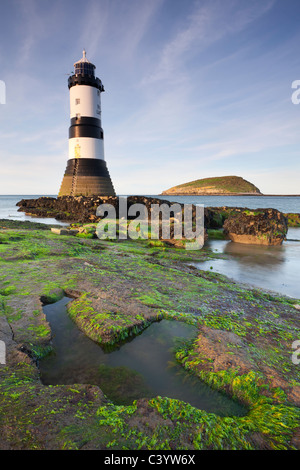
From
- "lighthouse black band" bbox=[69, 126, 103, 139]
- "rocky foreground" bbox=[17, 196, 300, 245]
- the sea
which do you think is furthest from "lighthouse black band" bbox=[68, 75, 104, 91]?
the sea

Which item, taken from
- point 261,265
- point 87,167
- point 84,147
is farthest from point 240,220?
point 84,147

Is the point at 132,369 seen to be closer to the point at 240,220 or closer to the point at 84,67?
the point at 240,220

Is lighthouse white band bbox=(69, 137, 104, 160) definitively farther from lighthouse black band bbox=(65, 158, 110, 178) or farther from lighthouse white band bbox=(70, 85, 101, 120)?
lighthouse white band bbox=(70, 85, 101, 120)

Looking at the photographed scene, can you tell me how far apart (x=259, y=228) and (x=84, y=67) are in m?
40.3

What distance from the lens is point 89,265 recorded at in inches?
337

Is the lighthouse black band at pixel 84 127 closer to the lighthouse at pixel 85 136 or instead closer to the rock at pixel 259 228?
the lighthouse at pixel 85 136

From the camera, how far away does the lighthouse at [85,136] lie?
132 feet

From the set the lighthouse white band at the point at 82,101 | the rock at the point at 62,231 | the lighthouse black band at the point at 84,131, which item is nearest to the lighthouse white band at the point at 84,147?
the lighthouse black band at the point at 84,131

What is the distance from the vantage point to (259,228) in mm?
18906

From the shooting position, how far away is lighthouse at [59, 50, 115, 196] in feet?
132

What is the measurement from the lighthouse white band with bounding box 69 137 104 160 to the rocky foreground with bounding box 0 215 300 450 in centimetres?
3643

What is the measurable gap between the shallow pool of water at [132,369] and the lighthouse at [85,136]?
40273 millimetres
